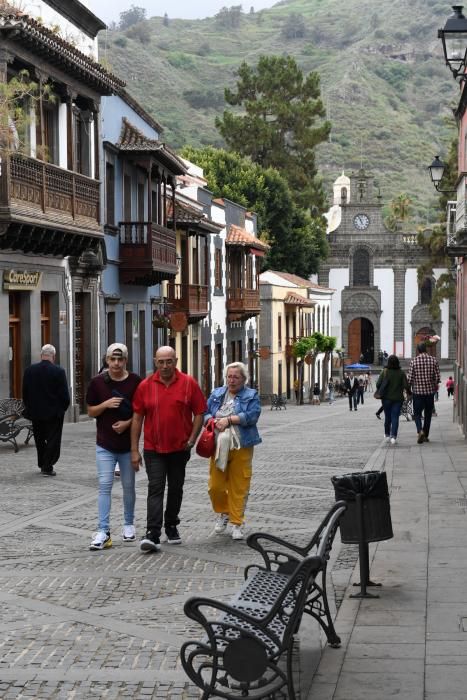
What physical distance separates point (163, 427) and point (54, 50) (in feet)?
45.3

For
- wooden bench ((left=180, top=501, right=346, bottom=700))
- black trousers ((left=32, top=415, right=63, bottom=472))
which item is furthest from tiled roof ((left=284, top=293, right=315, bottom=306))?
wooden bench ((left=180, top=501, right=346, bottom=700))

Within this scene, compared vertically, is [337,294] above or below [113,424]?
above

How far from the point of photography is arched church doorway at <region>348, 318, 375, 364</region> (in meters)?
88.7

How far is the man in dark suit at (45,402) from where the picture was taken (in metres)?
15.7

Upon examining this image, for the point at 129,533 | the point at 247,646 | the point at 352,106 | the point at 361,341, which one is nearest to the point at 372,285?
the point at 361,341

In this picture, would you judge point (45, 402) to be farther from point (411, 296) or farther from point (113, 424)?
point (411, 296)

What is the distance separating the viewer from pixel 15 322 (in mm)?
23750

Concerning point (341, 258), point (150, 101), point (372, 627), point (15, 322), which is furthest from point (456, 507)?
point (150, 101)

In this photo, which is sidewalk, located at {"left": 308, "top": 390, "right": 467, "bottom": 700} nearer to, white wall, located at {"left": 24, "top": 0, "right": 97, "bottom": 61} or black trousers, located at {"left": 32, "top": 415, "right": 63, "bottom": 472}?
black trousers, located at {"left": 32, "top": 415, "right": 63, "bottom": 472}

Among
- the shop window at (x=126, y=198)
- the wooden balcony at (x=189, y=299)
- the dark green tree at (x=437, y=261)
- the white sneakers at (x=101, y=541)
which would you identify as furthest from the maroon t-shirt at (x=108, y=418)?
the dark green tree at (x=437, y=261)

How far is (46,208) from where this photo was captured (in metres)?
22.6

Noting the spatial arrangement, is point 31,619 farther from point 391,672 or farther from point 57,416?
point 57,416

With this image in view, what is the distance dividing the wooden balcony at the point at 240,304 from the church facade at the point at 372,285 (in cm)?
3796

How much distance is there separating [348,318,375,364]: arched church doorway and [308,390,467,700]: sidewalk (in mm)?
75332
